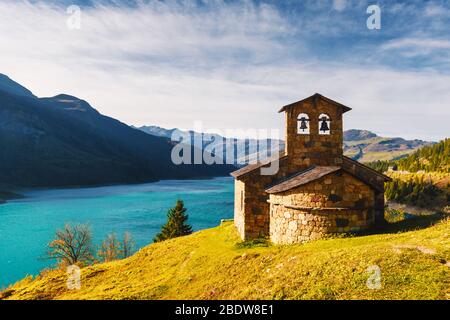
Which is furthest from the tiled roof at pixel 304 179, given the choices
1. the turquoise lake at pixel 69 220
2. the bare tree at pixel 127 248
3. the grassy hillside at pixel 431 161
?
the grassy hillside at pixel 431 161

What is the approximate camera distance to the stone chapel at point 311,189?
1725cm

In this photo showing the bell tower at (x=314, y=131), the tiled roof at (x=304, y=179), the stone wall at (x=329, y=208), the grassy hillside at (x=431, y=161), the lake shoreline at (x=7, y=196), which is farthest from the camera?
the grassy hillside at (x=431, y=161)

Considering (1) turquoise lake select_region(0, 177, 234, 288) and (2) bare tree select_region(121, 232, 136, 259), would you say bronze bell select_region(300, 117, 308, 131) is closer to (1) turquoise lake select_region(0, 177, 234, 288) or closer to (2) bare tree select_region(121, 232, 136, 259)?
(2) bare tree select_region(121, 232, 136, 259)

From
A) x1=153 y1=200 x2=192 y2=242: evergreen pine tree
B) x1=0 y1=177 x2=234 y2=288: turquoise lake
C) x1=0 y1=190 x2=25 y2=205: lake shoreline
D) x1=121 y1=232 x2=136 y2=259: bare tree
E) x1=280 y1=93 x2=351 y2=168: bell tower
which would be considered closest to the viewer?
x1=280 y1=93 x2=351 y2=168: bell tower

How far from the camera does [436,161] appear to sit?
144 meters

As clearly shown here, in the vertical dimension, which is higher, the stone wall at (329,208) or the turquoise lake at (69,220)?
the stone wall at (329,208)

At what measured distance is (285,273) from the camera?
12.9 metres

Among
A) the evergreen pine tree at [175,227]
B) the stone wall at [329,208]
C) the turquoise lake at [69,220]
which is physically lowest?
the turquoise lake at [69,220]

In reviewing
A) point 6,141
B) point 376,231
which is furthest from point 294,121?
point 6,141

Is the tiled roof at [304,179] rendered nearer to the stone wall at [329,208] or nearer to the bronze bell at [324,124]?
the stone wall at [329,208]

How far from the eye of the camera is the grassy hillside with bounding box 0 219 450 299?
1047 cm

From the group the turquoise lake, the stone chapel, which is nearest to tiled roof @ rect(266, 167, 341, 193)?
the stone chapel

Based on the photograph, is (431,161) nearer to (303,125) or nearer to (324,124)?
(324,124)
